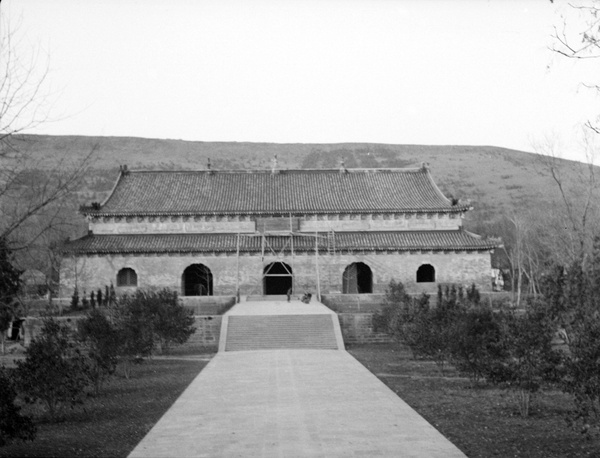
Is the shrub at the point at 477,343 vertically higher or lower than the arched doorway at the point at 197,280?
lower

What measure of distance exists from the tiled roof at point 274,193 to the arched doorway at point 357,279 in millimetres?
3551

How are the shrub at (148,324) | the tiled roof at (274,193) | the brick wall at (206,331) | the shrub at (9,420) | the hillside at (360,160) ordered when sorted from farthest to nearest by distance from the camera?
the hillside at (360,160) → the tiled roof at (274,193) → the brick wall at (206,331) → the shrub at (148,324) → the shrub at (9,420)

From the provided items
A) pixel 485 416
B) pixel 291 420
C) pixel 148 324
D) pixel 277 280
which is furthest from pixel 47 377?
pixel 277 280

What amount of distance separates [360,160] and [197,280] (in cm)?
8524

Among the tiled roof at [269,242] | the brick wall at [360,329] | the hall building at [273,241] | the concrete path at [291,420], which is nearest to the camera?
the concrete path at [291,420]

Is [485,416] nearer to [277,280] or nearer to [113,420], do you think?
[113,420]

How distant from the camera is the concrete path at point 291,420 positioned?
35.9 ft

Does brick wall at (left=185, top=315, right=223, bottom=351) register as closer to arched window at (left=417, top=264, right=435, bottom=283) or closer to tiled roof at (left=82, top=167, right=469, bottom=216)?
Result: tiled roof at (left=82, top=167, right=469, bottom=216)

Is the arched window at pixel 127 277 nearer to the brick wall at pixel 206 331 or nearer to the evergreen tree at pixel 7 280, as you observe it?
the brick wall at pixel 206 331

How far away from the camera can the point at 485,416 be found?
46.2 ft

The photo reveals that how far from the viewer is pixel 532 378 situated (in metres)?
14.4

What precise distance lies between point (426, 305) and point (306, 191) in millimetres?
23718

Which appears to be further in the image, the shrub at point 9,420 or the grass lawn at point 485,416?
the grass lawn at point 485,416

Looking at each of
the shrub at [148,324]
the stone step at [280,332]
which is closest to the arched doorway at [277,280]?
the stone step at [280,332]
